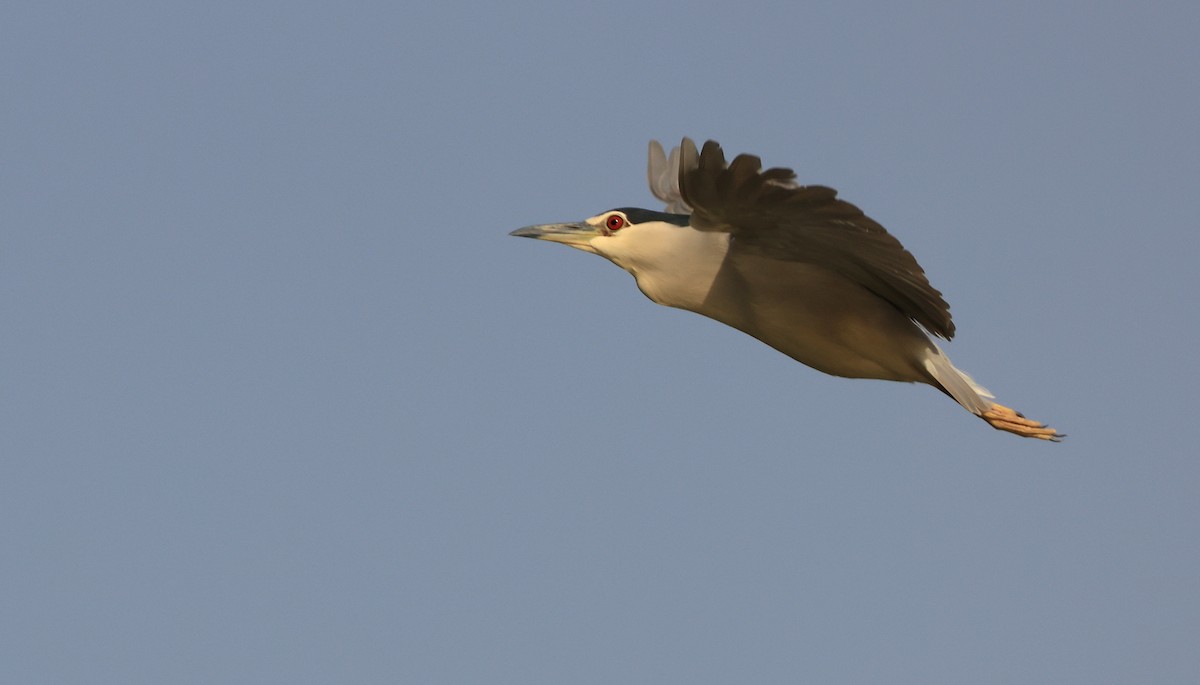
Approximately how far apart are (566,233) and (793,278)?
1.59 meters

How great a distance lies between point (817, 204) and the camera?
683cm

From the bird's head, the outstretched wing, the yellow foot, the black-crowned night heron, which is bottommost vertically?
the yellow foot

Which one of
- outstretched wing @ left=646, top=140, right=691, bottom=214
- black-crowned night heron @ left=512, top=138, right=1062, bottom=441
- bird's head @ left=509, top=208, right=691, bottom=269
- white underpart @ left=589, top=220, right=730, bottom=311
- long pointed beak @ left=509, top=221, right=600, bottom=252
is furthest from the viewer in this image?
outstretched wing @ left=646, top=140, right=691, bottom=214

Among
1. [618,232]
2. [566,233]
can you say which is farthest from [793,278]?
[566,233]

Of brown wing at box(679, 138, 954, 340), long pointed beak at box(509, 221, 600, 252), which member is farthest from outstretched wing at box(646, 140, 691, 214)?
brown wing at box(679, 138, 954, 340)

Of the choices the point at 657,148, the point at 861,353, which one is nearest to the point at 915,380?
the point at 861,353

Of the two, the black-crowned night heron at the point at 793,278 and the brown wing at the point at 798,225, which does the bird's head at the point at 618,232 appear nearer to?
the black-crowned night heron at the point at 793,278

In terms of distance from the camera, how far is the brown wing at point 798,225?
675 cm

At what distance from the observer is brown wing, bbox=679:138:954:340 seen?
6746mm

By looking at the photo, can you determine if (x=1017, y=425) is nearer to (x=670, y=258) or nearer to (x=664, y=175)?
(x=670, y=258)

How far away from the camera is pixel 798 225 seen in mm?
7184

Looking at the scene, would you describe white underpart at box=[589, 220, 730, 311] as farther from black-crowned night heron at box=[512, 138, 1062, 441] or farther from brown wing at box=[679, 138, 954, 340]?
brown wing at box=[679, 138, 954, 340]

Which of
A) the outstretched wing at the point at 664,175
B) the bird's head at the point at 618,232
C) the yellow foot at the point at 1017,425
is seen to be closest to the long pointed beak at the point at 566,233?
the bird's head at the point at 618,232

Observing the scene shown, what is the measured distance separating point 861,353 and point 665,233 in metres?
1.36
